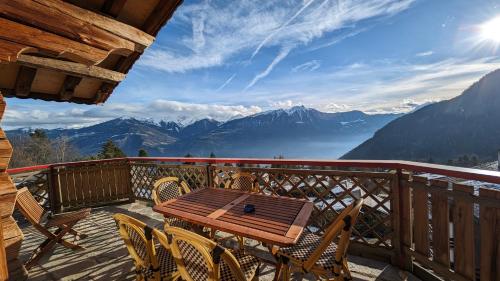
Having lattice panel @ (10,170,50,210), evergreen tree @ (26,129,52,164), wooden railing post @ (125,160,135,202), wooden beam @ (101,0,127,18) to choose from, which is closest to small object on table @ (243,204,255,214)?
wooden beam @ (101,0,127,18)

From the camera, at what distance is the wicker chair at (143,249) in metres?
1.66

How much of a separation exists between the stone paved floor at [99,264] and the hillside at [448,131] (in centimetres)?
7026

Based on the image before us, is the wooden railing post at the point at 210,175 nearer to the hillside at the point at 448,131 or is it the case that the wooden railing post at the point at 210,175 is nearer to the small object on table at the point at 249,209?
the small object on table at the point at 249,209

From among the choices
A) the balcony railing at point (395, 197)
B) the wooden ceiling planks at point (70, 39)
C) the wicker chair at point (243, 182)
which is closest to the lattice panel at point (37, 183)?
the balcony railing at point (395, 197)

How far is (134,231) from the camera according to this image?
173 cm

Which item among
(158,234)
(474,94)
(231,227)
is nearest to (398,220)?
(231,227)

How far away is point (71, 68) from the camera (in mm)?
2289

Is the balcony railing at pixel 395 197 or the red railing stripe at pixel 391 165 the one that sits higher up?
the red railing stripe at pixel 391 165

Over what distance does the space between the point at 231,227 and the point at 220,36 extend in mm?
6936

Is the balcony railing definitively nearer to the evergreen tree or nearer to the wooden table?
the wooden table

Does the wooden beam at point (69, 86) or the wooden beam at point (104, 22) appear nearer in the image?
the wooden beam at point (104, 22)

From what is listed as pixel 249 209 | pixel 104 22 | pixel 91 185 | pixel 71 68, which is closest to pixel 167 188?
pixel 249 209

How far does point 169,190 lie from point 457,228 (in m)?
3.03

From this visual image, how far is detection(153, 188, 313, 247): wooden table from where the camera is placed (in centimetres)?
185
